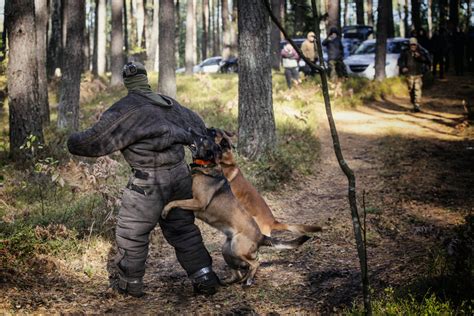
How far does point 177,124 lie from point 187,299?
1.78 meters

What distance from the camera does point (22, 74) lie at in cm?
924

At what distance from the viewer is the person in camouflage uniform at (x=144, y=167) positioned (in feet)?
15.5

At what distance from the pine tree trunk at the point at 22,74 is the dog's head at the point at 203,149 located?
5.25 metres

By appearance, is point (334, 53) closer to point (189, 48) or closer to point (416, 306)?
point (189, 48)

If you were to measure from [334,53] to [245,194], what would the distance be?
15774 millimetres

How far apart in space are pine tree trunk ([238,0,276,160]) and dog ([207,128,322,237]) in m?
4.47

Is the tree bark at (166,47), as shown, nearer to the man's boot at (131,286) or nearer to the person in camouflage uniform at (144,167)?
the person in camouflage uniform at (144,167)

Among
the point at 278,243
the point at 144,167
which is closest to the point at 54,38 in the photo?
the point at 144,167

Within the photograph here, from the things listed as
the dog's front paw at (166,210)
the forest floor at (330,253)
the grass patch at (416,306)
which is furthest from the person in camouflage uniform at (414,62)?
the grass patch at (416,306)

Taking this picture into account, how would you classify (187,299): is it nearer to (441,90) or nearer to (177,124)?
(177,124)

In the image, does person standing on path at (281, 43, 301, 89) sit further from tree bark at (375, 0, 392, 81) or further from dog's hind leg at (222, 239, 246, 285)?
dog's hind leg at (222, 239, 246, 285)

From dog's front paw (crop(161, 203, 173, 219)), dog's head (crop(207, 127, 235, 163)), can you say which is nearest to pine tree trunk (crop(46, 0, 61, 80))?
dog's head (crop(207, 127, 235, 163))

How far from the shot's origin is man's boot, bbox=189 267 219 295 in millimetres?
5152

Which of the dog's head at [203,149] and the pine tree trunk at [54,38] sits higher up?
the pine tree trunk at [54,38]
